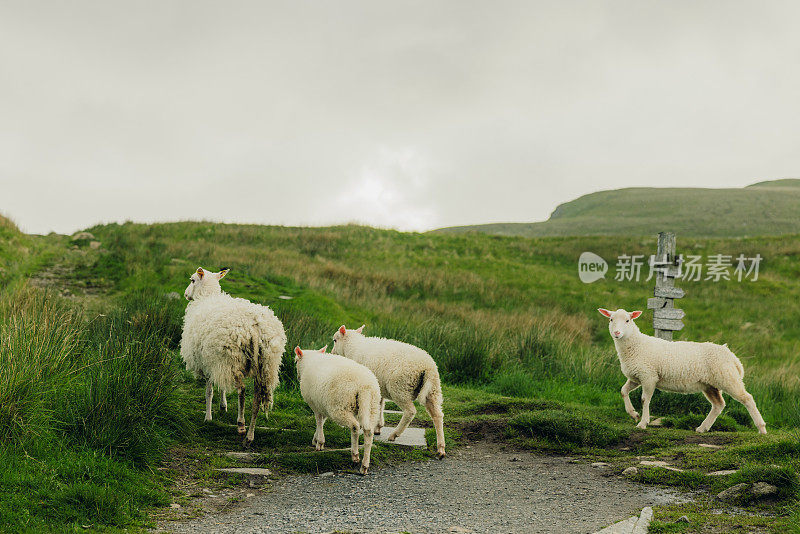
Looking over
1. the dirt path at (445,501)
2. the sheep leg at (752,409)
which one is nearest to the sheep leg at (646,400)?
the sheep leg at (752,409)

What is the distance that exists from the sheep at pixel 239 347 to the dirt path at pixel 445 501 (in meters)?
1.31

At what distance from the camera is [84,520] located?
4.52m

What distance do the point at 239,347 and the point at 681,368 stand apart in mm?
6266

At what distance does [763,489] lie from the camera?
5.40 metres

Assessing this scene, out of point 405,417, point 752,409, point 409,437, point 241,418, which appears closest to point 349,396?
point 405,417

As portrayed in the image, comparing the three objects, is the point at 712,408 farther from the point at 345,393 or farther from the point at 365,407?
the point at 345,393

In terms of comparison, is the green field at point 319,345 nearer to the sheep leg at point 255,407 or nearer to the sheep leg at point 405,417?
the sheep leg at point 255,407

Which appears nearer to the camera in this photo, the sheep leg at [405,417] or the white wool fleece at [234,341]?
the white wool fleece at [234,341]

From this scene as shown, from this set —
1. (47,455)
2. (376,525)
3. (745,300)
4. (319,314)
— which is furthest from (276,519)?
(745,300)

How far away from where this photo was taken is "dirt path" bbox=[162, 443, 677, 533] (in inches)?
190

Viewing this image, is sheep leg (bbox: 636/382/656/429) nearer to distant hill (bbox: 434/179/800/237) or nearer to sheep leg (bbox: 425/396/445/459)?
sheep leg (bbox: 425/396/445/459)

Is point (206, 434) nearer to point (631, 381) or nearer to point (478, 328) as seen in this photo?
point (631, 381)

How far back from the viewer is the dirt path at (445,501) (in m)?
4.84

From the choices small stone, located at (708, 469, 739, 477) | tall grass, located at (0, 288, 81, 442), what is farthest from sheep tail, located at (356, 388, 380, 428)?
small stone, located at (708, 469, 739, 477)
